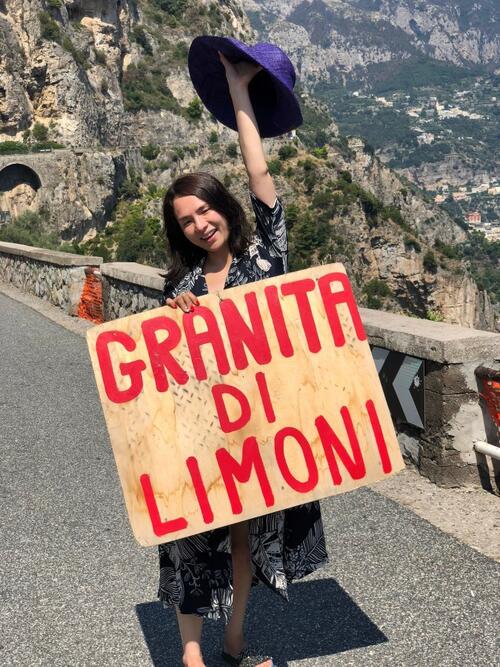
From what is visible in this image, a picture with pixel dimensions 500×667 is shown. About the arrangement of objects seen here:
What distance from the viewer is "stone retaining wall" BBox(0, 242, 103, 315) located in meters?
12.1

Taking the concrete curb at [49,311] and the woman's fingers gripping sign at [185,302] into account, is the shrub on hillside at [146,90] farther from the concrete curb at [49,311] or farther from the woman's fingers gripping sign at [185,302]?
the woman's fingers gripping sign at [185,302]

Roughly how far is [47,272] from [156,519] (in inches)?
465

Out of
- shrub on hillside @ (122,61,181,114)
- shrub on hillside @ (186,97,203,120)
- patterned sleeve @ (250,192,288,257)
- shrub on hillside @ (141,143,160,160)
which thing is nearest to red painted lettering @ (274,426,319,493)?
patterned sleeve @ (250,192,288,257)

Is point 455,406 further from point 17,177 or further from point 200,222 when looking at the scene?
point 17,177

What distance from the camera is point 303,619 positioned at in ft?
10.7

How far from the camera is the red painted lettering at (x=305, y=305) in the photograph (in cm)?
256

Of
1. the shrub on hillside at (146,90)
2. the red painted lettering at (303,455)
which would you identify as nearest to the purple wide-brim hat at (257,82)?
the red painted lettering at (303,455)

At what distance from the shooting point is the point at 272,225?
2652mm

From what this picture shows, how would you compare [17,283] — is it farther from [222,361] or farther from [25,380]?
[222,361]

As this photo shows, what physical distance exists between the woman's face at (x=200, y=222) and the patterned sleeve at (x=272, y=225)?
0.37 feet

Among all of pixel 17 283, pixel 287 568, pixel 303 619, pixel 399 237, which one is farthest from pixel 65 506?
pixel 399 237

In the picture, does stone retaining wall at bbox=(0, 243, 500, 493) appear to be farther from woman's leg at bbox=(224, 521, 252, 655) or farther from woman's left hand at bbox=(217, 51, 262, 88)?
woman's left hand at bbox=(217, 51, 262, 88)

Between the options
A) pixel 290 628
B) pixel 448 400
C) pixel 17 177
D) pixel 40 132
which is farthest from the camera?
pixel 40 132

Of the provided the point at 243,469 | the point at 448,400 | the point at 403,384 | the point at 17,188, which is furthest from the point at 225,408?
the point at 17,188
